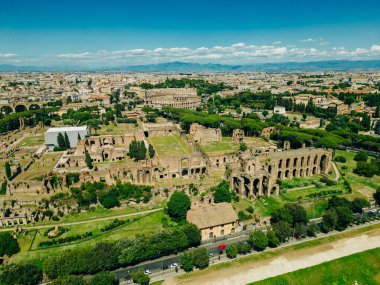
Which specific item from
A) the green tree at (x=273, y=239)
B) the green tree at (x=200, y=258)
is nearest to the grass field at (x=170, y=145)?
the green tree at (x=273, y=239)

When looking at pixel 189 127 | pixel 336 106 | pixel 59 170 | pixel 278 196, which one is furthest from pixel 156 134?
pixel 336 106

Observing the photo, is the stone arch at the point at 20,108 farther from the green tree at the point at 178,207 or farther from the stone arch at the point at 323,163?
the stone arch at the point at 323,163

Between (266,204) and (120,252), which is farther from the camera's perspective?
(266,204)

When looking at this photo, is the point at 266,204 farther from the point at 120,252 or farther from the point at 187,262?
the point at 120,252

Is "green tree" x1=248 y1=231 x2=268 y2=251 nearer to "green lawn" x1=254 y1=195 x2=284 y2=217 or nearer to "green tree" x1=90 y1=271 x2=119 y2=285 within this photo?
"green lawn" x1=254 y1=195 x2=284 y2=217

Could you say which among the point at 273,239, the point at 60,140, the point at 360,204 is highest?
the point at 60,140

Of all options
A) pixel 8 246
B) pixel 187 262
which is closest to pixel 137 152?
pixel 8 246

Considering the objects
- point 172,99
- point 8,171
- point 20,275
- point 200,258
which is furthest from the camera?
point 172,99
